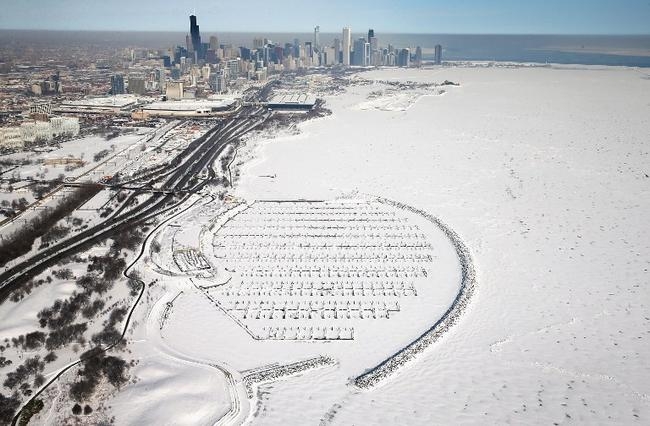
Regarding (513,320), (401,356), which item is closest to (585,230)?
(513,320)

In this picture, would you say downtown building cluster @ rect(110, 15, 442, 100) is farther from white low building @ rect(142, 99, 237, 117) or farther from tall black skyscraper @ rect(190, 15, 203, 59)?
white low building @ rect(142, 99, 237, 117)

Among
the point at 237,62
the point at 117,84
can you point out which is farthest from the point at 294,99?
the point at 237,62

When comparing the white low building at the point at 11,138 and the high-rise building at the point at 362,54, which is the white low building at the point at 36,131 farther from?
the high-rise building at the point at 362,54

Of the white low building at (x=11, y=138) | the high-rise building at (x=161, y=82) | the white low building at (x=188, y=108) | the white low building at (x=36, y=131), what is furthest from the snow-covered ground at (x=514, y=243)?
the high-rise building at (x=161, y=82)

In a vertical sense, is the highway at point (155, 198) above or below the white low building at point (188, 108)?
below

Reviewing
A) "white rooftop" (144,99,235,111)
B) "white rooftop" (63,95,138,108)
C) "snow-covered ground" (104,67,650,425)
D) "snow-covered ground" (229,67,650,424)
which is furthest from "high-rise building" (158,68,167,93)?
"snow-covered ground" (104,67,650,425)

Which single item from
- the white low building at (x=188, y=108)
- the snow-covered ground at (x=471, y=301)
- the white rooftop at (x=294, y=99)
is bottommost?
the snow-covered ground at (x=471, y=301)
